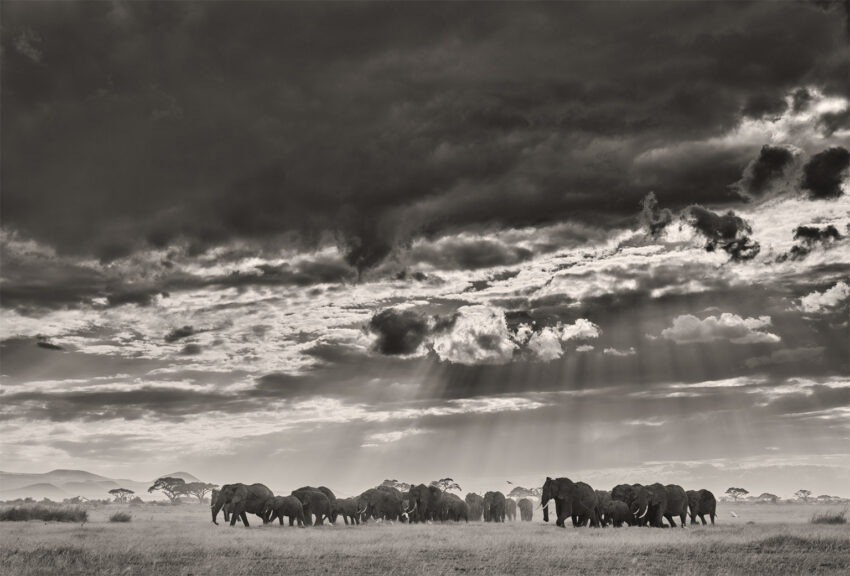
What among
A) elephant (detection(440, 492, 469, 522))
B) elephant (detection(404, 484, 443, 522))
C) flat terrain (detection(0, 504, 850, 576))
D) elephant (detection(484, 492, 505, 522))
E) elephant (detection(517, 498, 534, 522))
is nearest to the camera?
flat terrain (detection(0, 504, 850, 576))

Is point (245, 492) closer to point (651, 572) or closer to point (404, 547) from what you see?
point (404, 547)

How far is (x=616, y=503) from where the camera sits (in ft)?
160

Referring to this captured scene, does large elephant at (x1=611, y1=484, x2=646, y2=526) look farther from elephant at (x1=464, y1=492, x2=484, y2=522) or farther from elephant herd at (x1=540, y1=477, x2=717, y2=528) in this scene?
elephant at (x1=464, y1=492, x2=484, y2=522)

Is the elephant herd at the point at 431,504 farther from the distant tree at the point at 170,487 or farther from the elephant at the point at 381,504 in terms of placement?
the distant tree at the point at 170,487

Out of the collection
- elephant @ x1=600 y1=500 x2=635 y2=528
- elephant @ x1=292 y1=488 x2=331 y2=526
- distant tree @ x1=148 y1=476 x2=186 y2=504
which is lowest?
elephant @ x1=600 y1=500 x2=635 y2=528

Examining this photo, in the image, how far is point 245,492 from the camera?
48.2 metres

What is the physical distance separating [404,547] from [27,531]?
22.7m

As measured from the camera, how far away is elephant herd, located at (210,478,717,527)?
158 ft

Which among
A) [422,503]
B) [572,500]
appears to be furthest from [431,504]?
[572,500]

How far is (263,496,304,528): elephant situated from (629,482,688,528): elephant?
21.3 meters

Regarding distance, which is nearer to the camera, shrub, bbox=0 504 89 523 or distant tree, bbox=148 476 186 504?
shrub, bbox=0 504 89 523

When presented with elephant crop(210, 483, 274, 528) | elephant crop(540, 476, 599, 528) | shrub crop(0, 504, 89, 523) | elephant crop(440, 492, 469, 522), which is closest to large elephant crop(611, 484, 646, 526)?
elephant crop(540, 476, 599, 528)

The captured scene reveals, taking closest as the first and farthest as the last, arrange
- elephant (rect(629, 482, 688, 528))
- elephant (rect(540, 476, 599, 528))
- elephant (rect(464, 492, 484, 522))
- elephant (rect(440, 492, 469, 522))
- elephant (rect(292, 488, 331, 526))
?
elephant (rect(540, 476, 599, 528)) → elephant (rect(629, 482, 688, 528)) → elephant (rect(292, 488, 331, 526)) → elephant (rect(440, 492, 469, 522)) → elephant (rect(464, 492, 484, 522))

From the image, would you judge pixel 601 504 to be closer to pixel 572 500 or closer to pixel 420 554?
pixel 572 500
